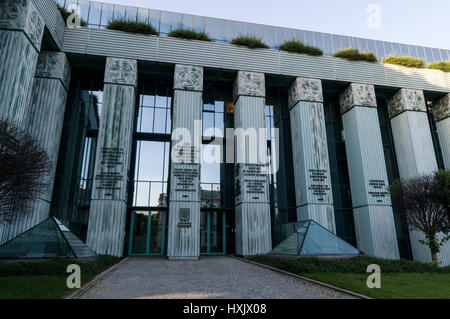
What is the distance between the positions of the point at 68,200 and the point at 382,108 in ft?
84.3

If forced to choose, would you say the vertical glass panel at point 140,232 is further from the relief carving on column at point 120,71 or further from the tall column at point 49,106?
the relief carving on column at point 120,71

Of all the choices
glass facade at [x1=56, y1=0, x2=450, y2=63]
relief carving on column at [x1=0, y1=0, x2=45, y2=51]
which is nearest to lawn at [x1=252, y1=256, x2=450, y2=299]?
relief carving on column at [x1=0, y1=0, x2=45, y2=51]

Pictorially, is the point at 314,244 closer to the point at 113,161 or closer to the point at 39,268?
the point at 39,268

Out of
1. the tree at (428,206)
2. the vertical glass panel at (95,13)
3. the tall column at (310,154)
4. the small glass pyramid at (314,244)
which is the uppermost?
the vertical glass panel at (95,13)

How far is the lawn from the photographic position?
8055 millimetres

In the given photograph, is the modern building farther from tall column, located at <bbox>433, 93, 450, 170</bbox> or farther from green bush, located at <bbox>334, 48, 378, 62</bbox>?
green bush, located at <bbox>334, 48, 378, 62</bbox>

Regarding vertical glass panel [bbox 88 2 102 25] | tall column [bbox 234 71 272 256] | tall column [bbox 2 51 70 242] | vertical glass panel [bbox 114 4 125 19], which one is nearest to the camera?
tall column [bbox 2 51 70 242]

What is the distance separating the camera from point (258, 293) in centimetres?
774

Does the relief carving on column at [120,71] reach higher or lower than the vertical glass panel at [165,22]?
lower

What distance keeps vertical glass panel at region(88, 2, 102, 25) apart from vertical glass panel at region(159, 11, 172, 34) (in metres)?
4.67

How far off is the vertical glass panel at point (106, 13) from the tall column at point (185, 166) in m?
7.29

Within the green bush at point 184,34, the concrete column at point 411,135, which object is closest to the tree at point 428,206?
the concrete column at point 411,135

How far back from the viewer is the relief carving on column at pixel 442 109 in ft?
80.3
